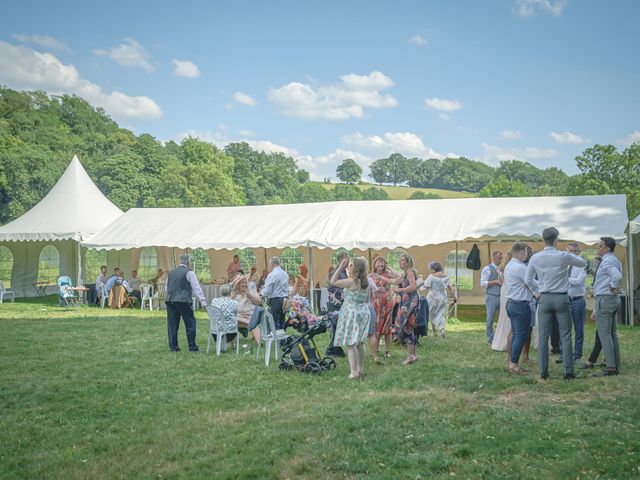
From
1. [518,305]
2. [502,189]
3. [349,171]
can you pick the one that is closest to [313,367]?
[518,305]

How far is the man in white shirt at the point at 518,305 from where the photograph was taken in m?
7.60

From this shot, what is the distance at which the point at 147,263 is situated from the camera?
21.5 metres

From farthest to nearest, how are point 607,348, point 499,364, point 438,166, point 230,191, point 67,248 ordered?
point 438,166 → point 230,191 → point 67,248 → point 499,364 → point 607,348

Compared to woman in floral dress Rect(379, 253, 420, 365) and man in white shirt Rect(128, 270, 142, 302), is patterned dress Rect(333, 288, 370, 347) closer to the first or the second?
woman in floral dress Rect(379, 253, 420, 365)

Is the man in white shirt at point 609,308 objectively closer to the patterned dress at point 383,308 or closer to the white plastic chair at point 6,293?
the patterned dress at point 383,308

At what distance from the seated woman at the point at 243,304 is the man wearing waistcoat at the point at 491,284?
3.56 metres

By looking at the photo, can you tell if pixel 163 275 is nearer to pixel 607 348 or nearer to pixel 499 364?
pixel 499 364

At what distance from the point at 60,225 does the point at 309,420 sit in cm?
1629

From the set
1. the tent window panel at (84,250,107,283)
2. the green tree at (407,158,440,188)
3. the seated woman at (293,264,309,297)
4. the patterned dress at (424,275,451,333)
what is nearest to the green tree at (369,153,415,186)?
the green tree at (407,158,440,188)

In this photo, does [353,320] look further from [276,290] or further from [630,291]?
[630,291]

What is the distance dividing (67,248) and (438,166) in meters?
57.6

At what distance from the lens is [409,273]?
345 inches

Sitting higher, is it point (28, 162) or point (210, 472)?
point (28, 162)

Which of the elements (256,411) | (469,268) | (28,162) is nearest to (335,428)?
(256,411)
